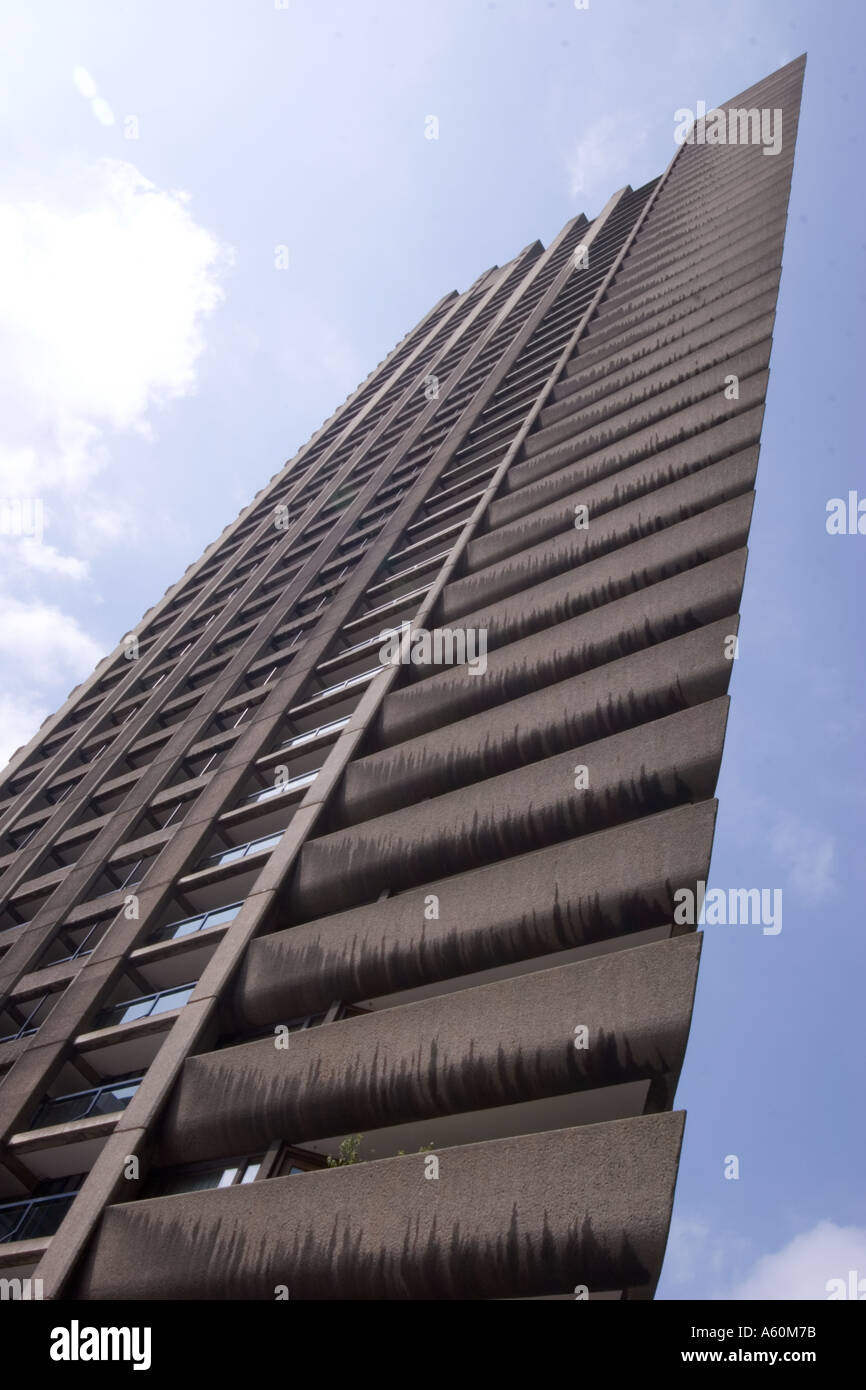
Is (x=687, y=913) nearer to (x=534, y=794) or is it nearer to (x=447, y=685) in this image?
(x=534, y=794)

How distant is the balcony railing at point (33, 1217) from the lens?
573 inches

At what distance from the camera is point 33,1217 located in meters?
14.9

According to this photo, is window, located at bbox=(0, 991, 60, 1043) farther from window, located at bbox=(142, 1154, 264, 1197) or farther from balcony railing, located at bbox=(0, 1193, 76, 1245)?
window, located at bbox=(142, 1154, 264, 1197)

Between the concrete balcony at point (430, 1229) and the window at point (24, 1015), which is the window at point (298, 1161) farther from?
the window at point (24, 1015)

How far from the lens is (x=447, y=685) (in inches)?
805

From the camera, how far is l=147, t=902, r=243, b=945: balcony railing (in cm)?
1825

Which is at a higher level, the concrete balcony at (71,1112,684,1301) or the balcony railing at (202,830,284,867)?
the balcony railing at (202,830,284,867)

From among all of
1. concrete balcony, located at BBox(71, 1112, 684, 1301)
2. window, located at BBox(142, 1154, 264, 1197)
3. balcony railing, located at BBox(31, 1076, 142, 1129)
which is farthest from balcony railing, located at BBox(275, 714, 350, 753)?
concrete balcony, located at BBox(71, 1112, 684, 1301)

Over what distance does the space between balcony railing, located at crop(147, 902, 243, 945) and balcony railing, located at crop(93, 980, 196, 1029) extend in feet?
3.88

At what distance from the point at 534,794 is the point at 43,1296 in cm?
901

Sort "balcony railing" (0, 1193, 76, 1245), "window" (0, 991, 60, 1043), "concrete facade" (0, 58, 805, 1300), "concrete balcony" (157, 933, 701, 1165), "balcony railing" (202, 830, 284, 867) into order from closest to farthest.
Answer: "concrete facade" (0, 58, 805, 1300), "concrete balcony" (157, 933, 701, 1165), "balcony railing" (0, 1193, 76, 1245), "balcony railing" (202, 830, 284, 867), "window" (0, 991, 60, 1043)

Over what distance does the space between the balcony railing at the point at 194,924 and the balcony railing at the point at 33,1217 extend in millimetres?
4660

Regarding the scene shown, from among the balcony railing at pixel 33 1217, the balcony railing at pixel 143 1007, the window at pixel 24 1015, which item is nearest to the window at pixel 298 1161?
the balcony railing at pixel 33 1217
